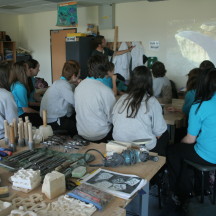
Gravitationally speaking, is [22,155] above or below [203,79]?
below

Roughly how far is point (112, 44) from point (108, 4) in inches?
33.5

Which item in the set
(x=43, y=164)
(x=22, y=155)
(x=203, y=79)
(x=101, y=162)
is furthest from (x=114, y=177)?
(x=203, y=79)

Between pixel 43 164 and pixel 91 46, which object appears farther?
pixel 91 46

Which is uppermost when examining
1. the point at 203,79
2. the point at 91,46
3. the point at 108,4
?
the point at 108,4

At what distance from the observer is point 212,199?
2.23 metres

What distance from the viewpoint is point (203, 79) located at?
78.0 inches

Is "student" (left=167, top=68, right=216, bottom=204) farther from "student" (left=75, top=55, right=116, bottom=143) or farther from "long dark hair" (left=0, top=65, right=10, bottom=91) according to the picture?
"long dark hair" (left=0, top=65, right=10, bottom=91)

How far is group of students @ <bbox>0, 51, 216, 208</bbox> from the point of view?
6.28 ft

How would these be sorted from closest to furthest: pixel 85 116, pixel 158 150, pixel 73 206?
pixel 73 206
pixel 158 150
pixel 85 116

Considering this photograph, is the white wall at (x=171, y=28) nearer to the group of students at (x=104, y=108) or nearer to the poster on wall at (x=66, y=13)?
the poster on wall at (x=66, y=13)

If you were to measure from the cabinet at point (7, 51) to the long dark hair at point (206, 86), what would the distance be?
573cm

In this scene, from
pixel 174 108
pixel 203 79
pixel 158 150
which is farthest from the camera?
pixel 174 108

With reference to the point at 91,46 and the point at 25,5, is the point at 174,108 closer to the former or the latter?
the point at 91,46

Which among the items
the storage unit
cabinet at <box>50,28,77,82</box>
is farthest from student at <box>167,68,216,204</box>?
cabinet at <box>50,28,77,82</box>
